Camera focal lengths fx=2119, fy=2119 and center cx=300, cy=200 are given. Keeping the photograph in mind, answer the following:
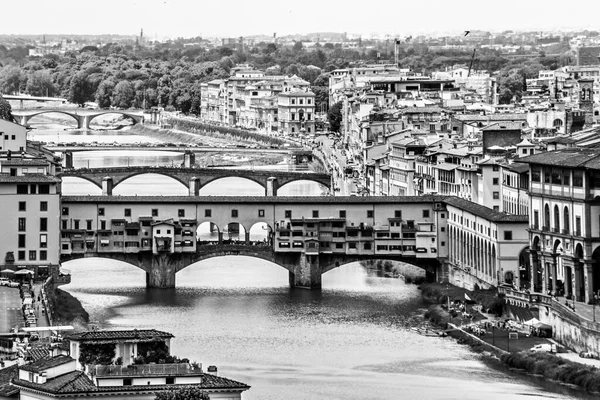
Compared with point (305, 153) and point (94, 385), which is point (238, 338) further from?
point (305, 153)

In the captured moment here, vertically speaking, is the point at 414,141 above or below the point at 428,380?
above

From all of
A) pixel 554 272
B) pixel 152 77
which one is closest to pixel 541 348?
pixel 554 272

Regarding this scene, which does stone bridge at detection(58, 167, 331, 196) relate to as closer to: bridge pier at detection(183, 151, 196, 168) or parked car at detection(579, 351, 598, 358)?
bridge pier at detection(183, 151, 196, 168)

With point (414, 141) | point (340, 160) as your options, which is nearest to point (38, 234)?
point (414, 141)

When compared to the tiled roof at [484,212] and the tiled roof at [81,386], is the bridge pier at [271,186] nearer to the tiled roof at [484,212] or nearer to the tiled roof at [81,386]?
the tiled roof at [484,212]

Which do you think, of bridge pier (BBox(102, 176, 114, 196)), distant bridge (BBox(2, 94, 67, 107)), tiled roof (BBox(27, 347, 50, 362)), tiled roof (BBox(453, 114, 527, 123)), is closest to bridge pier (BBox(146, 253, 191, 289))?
tiled roof (BBox(453, 114, 527, 123))

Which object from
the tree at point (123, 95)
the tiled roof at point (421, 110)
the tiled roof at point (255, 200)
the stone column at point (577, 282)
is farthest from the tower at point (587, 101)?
the tree at point (123, 95)
